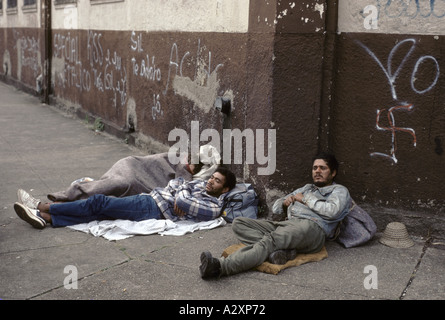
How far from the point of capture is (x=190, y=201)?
4910 millimetres

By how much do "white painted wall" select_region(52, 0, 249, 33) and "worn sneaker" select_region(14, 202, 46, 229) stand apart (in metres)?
2.57

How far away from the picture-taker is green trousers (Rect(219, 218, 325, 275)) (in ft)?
12.7

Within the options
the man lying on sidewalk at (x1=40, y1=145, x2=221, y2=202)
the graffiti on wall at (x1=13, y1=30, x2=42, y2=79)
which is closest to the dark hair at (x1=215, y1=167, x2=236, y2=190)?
the man lying on sidewalk at (x1=40, y1=145, x2=221, y2=202)

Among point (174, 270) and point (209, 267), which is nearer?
point (209, 267)

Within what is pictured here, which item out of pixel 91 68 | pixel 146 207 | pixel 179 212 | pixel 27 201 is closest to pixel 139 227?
pixel 146 207

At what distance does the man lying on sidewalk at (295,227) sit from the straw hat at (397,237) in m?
0.44

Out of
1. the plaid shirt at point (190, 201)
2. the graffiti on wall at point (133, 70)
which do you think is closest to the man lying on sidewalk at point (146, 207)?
the plaid shirt at point (190, 201)

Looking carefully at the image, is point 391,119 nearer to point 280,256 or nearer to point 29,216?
point 280,256

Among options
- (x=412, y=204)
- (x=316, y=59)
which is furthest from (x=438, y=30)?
(x=412, y=204)

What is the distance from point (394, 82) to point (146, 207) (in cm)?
240

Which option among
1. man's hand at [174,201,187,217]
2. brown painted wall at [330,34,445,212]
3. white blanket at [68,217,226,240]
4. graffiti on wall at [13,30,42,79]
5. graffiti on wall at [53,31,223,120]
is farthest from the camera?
graffiti on wall at [13,30,42,79]

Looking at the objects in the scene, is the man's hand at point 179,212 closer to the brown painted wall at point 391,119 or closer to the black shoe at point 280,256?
the black shoe at point 280,256

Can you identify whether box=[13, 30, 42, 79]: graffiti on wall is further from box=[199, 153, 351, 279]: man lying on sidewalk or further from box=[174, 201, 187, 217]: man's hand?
box=[199, 153, 351, 279]: man lying on sidewalk

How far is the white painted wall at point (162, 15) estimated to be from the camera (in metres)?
5.56
